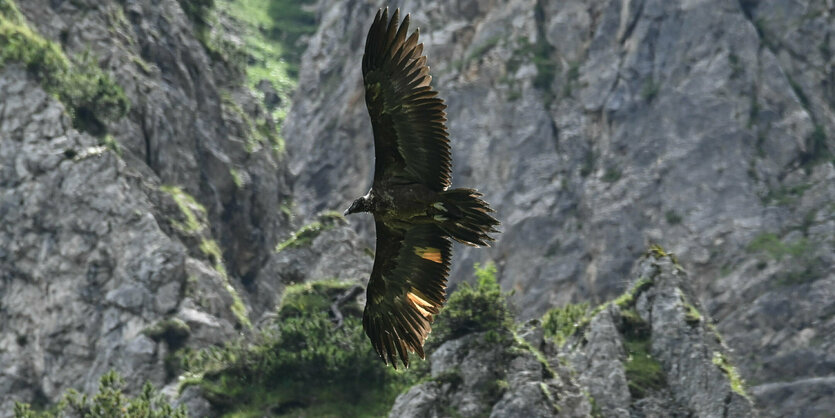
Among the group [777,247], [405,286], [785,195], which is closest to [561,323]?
[405,286]

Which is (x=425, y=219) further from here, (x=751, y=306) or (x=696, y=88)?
(x=696, y=88)

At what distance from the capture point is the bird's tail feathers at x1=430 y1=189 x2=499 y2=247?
17.7 meters

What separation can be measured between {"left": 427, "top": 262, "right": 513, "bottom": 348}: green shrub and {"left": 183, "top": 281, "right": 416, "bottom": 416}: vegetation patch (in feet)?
11.6

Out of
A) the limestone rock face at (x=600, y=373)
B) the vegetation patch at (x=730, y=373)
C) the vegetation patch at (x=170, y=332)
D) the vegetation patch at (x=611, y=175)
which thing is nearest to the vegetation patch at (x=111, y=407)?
the limestone rock face at (x=600, y=373)

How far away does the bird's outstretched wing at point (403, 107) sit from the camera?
18.2m

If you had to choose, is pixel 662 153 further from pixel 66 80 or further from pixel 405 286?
pixel 405 286

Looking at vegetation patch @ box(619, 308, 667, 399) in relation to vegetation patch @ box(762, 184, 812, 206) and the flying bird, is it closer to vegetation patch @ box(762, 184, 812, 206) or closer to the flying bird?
the flying bird

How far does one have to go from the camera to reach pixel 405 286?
20672 mm

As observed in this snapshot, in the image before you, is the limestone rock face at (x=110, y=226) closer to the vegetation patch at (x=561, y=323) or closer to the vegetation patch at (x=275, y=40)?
the vegetation patch at (x=561, y=323)

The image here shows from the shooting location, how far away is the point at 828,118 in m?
76.9

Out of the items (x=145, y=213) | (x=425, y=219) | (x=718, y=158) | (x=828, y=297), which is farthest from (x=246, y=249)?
(x=425, y=219)

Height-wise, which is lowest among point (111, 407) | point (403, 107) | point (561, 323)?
point (111, 407)

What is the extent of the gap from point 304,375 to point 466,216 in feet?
84.4

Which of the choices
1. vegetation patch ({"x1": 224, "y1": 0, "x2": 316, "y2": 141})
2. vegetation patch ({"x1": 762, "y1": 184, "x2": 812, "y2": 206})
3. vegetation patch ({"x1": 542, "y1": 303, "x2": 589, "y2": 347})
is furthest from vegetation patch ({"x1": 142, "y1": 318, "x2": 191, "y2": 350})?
vegetation patch ({"x1": 224, "y1": 0, "x2": 316, "y2": 141})
